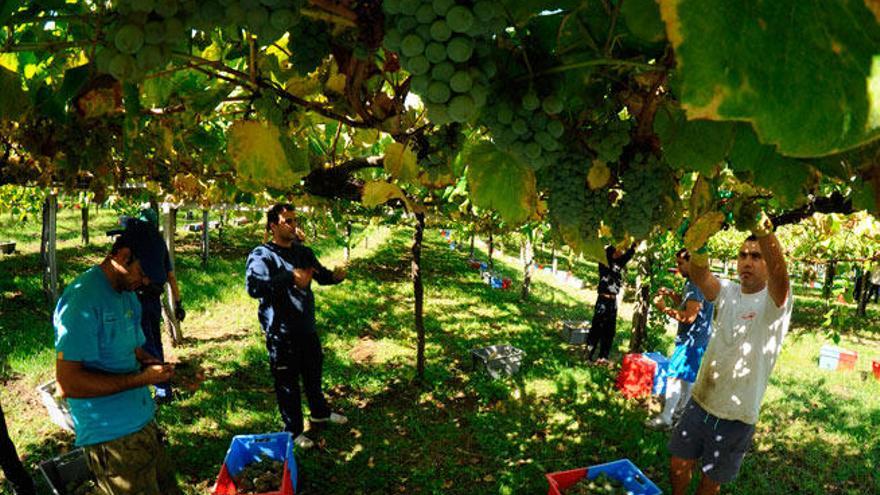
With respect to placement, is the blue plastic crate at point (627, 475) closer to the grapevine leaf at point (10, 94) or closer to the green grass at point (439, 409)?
the green grass at point (439, 409)

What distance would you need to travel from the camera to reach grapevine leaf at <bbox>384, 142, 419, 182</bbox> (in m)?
1.64

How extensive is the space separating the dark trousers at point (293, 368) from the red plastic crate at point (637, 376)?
3.91m

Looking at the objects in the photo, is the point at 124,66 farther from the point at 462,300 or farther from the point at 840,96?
the point at 462,300

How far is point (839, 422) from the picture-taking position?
6137 millimetres

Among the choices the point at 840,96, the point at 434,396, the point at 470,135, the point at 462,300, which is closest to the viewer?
the point at 840,96

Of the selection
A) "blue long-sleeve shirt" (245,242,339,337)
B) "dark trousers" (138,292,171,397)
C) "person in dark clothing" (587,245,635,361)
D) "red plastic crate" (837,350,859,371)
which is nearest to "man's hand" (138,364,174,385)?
"blue long-sleeve shirt" (245,242,339,337)

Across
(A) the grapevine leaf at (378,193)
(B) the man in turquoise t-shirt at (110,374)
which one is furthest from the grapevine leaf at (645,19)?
(B) the man in turquoise t-shirt at (110,374)

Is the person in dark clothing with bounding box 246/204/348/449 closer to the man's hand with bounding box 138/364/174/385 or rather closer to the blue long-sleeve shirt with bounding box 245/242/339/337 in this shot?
Answer: the blue long-sleeve shirt with bounding box 245/242/339/337

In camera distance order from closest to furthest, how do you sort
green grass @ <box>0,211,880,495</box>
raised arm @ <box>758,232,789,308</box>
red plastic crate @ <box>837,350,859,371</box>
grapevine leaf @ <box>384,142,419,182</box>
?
1. grapevine leaf @ <box>384,142,419,182</box>
2. raised arm @ <box>758,232,789,308</box>
3. green grass @ <box>0,211,880,495</box>
4. red plastic crate @ <box>837,350,859,371</box>

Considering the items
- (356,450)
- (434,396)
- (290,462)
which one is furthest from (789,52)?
(434,396)

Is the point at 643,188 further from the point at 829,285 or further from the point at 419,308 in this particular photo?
the point at 829,285

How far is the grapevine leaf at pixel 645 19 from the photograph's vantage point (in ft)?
2.50

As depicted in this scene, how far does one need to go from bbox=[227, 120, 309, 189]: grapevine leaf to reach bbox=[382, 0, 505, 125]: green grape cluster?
84 cm

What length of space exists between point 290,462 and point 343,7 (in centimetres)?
349
